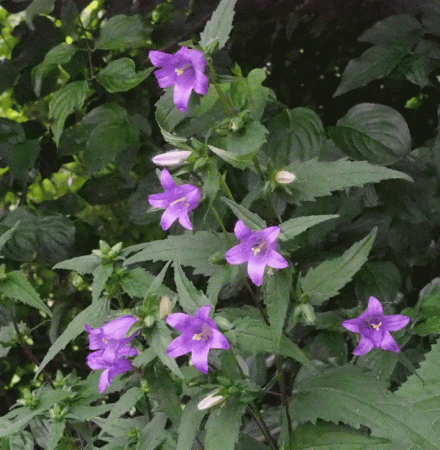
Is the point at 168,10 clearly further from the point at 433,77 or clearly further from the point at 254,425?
the point at 254,425

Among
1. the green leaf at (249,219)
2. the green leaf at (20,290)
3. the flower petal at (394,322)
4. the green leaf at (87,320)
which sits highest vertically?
the green leaf at (249,219)

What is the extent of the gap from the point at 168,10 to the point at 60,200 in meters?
0.67

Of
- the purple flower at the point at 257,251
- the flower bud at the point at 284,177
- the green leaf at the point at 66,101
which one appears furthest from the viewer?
the green leaf at the point at 66,101

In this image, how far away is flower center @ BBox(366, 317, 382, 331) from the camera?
97cm

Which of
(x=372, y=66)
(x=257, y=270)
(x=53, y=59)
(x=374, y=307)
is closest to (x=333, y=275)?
(x=374, y=307)

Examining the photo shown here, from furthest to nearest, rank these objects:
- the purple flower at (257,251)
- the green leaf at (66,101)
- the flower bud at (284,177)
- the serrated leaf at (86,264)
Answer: the green leaf at (66,101) → the serrated leaf at (86,264) → the flower bud at (284,177) → the purple flower at (257,251)

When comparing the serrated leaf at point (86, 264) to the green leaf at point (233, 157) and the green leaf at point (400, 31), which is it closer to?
the green leaf at point (233, 157)

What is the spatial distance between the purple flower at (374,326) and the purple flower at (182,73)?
17.8 inches

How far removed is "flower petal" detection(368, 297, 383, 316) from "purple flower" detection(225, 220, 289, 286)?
22 cm

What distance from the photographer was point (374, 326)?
0.97 m

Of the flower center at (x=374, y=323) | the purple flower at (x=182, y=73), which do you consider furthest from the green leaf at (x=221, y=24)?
the flower center at (x=374, y=323)

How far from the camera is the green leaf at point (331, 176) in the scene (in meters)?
0.87

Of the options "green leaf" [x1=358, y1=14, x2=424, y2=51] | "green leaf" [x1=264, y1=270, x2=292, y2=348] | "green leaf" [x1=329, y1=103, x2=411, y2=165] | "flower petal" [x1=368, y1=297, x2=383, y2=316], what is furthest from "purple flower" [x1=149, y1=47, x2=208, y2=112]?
"green leaf" [x1=358, y1=14, x2=424, y2=51]

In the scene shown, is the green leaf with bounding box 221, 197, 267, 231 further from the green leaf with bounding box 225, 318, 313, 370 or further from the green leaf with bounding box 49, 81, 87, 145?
the green leaf with bounding box 49, 81, 87, 145
